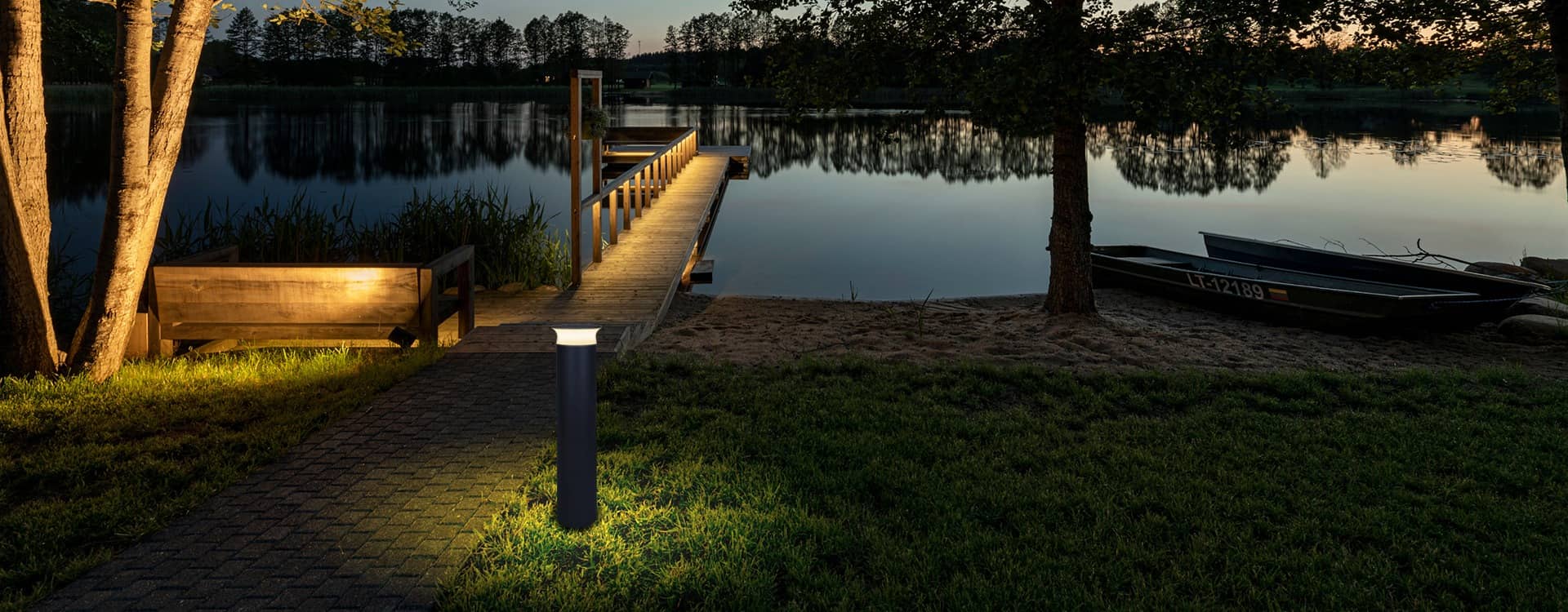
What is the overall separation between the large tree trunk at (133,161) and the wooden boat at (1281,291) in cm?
1100

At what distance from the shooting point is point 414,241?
1228 centimetres

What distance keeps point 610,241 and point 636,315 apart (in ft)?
13.4

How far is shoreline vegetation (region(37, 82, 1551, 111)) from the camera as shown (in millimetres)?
79125

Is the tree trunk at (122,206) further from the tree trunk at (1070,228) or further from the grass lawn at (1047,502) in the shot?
the tree trunk at (1070,228)

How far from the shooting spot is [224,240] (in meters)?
11.6

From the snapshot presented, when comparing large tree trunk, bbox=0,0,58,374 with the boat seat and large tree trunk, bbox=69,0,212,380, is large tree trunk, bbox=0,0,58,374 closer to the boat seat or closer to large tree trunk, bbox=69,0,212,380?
large tree trunk, bbox=69,0,212,380

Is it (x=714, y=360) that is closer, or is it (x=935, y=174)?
(x=714, y=360)

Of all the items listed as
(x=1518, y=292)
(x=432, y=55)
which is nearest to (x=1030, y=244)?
(x=1518, y=292)

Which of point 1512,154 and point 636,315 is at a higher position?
point 1512,154

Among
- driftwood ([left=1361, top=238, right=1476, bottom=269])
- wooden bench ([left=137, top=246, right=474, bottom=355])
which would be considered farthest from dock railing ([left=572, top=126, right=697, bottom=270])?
driftwood ([left=1361, top=238, right=1476, bottom=269])

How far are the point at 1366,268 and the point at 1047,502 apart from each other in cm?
1080

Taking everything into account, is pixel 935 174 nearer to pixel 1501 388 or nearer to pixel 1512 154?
pixel 1512 154

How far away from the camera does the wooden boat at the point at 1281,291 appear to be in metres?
10.5

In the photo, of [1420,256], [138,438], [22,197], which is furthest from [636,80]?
[138,438]
